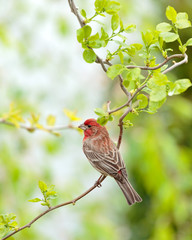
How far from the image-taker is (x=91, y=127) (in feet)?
12.2

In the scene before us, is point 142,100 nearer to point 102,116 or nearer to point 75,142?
point 102,116

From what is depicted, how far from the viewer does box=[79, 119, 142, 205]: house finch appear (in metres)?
3.27

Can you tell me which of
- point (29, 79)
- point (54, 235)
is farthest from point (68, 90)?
point (54, 235)

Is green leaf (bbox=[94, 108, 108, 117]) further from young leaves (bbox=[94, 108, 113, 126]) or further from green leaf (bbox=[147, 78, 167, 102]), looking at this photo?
green leaf (bbox=[147, 78, 167, 102])

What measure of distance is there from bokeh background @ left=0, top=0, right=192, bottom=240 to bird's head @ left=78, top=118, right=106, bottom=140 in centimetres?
109

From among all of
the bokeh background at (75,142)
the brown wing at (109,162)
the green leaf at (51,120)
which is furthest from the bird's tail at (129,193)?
the bokeh background at (75,142)

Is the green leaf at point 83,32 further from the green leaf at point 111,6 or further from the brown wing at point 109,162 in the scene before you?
the brown wing at point 109,162

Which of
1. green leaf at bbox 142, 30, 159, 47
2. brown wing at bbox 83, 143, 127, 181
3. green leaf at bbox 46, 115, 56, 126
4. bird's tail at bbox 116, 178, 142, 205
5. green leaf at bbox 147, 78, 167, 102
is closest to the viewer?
green leaf at bbox 147, 78, 167, 102

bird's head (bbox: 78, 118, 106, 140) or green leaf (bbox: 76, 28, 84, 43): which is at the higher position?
green leaf (bbox: 76, 28, 84, 43)

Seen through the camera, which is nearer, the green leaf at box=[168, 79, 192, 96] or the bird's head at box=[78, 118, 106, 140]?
the green leaf at box=[168, 79, 192, 96]

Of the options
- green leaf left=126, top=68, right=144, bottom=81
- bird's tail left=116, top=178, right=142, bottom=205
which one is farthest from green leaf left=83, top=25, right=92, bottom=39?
bird's tail left=116, top=178, right=142, bottom=205

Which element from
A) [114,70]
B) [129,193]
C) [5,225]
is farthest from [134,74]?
[129,193]

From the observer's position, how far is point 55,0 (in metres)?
5.82

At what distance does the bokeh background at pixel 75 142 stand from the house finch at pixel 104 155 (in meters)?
1.12
